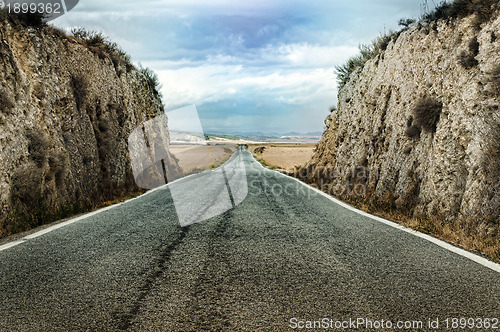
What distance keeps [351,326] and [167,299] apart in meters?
1.79

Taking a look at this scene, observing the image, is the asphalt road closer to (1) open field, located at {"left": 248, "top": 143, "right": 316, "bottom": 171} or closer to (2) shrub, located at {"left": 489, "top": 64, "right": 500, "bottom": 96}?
(2) shrub, located at {"left": 489, "top": 64, "right": 500, "bottom": 96}

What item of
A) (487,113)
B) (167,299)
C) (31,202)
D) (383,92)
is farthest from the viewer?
(383,92)

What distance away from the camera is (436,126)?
9.03 meters

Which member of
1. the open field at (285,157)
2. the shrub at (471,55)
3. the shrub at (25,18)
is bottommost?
the open field at (285,157)

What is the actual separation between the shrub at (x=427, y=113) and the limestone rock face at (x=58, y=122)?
9838 mm

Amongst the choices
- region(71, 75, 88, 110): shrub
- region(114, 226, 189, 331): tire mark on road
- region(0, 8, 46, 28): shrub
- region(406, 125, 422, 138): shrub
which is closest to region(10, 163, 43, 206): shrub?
region(114, 226, 189, 331): tire mark on road

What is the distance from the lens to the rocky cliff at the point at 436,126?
22.7ft

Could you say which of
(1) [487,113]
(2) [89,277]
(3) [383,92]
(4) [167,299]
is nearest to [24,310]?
(2) [89,277]

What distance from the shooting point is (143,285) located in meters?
3.99

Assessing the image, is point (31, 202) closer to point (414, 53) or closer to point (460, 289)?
point (460, 289)

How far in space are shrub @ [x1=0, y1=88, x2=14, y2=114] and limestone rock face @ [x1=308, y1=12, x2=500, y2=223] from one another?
10.1 m

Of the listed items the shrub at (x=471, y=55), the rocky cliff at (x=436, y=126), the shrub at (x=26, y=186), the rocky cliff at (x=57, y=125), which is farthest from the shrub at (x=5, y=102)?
the shrub at (x=471, y=55)

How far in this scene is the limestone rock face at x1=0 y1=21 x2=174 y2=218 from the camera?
8633 millimetres

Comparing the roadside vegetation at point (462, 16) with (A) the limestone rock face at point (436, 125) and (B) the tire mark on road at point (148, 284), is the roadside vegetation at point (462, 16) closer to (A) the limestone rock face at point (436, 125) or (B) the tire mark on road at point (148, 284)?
(A) the limestone rock face at point (436, 125)
